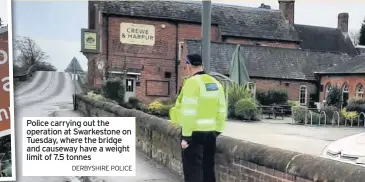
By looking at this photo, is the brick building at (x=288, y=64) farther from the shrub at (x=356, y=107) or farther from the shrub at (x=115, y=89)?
the shrub at (x=115, y=89)

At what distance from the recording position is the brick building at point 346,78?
502cm

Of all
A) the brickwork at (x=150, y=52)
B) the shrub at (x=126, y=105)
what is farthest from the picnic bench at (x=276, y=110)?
the shrub at (x=126, y=105)

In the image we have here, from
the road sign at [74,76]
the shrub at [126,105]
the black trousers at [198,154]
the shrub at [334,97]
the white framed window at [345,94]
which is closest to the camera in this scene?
the black trousers at [198,154]

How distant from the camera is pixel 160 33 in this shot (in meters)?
4.27

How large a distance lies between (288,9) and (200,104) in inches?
67.6

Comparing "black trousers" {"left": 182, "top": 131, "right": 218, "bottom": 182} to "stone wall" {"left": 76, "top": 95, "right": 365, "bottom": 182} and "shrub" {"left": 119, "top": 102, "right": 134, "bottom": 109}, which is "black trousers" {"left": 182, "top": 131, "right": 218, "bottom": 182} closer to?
"stone wall" {"left": 76, "top": 95, "right": 365, "bottom": 182}

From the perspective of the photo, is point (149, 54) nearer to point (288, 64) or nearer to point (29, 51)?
point (29, 51)

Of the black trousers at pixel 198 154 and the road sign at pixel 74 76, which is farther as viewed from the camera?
the road sign at pixel 74 76

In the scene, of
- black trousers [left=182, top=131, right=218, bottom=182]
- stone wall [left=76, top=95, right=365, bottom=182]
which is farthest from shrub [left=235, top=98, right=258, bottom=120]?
black trousers [left=182, top=131, right=218, bottom=182]

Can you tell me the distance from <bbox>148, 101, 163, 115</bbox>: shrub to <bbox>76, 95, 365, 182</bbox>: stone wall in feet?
0.21

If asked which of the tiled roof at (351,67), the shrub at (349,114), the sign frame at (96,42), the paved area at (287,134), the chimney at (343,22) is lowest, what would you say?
the paved area at (287,134)

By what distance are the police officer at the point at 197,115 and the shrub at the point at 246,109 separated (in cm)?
143

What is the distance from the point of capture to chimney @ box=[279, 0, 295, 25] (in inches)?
158

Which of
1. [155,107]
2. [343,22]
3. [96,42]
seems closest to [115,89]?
[155,107]
